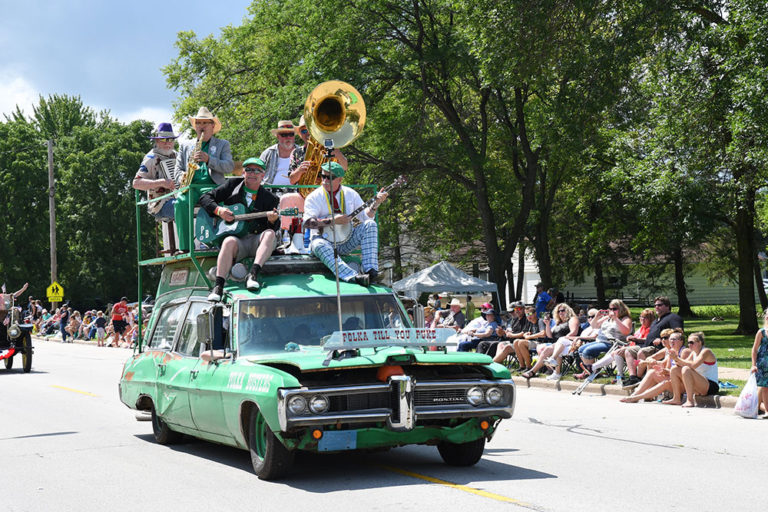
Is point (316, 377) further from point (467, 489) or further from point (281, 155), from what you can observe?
point (281, 155)

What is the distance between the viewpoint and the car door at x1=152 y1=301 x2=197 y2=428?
9469 millimetres

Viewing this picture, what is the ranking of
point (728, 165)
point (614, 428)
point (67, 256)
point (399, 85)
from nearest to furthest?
point (614, 428) < point (728, 165) < point (399, 85) < point (67, 256)

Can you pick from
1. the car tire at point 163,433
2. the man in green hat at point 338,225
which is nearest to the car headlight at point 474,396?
the man in green hat at point 338,225

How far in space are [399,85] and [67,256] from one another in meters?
45.8

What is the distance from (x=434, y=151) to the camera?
31.3 meters

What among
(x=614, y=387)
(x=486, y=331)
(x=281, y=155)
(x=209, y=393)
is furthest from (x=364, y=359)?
(x=486, y=331)

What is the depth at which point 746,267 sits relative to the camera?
2938 cm

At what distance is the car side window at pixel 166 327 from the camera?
10352 millimetres

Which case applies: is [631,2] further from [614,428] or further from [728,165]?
[614,428]

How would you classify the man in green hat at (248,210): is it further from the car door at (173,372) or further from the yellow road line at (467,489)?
the yellow road line at (467,489)

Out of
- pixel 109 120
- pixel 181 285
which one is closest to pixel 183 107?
pixel 181 285

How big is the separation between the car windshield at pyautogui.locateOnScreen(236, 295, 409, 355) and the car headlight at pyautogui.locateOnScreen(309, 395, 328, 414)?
1079 millimetres

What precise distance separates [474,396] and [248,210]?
3.47 m

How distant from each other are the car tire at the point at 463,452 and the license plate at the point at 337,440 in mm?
1263
